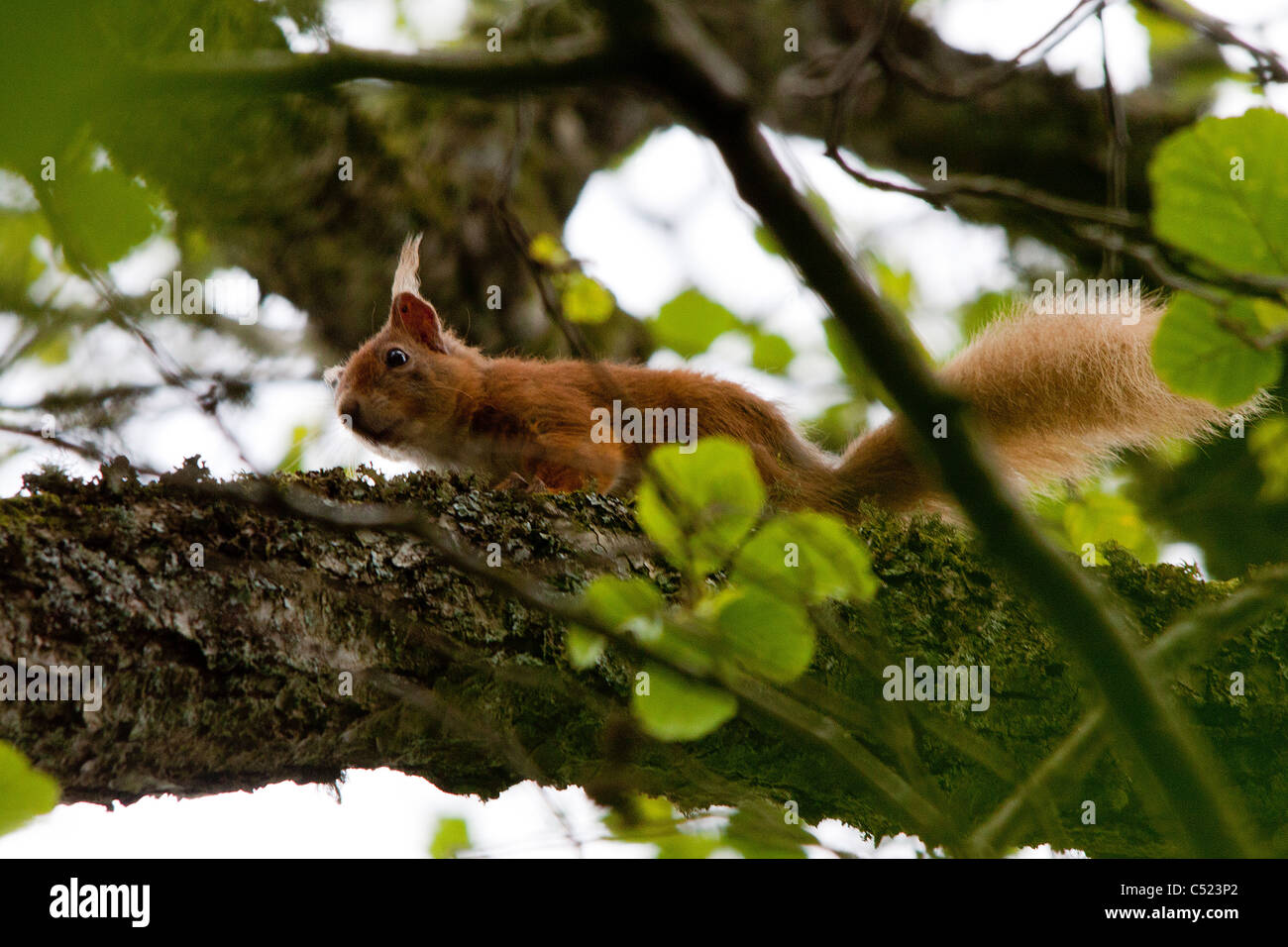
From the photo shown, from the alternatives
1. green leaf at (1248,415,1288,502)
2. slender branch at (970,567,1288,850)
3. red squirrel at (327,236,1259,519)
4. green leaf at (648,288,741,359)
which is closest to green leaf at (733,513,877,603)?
slender branch at (970,567,1288,850)

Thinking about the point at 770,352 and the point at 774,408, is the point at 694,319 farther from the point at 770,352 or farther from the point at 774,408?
the point at 770,352

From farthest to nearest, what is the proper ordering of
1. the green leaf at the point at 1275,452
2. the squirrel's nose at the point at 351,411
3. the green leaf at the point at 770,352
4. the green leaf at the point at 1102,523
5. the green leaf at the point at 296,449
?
the green leaf at the point at 770,352, the green leaf at the point at 296,449, the squirrel's nose at the point at 351,411, the green leaf at the point at 1102,523, the green leaf at the point at 1275,452

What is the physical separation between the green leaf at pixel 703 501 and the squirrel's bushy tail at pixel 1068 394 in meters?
1.81

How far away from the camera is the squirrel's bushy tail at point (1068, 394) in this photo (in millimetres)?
2758

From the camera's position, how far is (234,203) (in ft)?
11.4

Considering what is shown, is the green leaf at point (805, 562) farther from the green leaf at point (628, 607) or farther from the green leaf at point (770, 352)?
the green leaf at point (770, 352)

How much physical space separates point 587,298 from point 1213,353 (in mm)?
2209

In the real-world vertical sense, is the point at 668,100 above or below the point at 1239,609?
above

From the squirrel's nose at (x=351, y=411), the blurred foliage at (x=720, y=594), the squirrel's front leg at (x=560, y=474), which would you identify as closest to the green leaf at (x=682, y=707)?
the blurred foliage at (x=720, y=594)

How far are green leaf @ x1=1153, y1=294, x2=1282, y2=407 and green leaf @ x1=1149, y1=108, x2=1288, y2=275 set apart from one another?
0.31ft

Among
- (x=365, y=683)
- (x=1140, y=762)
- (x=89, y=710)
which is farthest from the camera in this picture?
(x=365, y=683)
